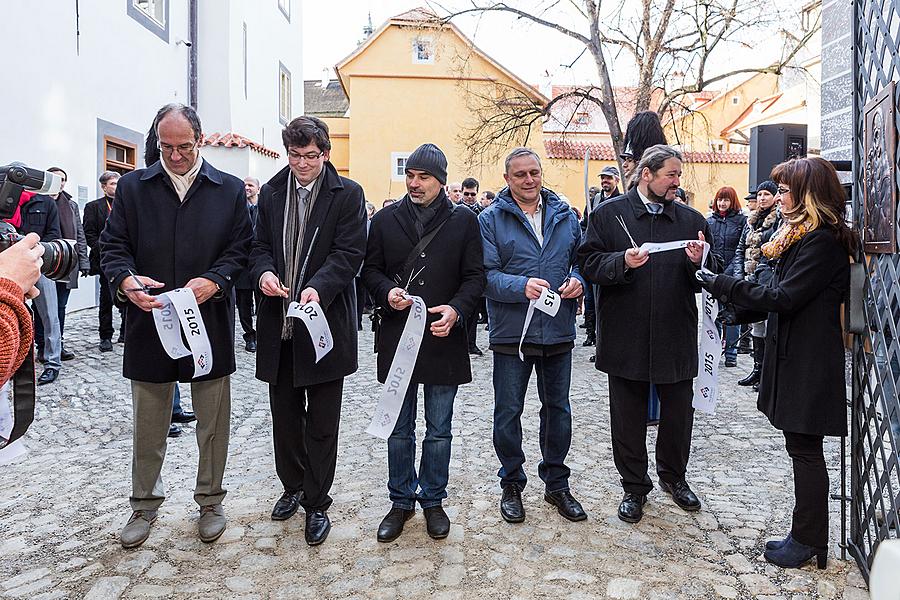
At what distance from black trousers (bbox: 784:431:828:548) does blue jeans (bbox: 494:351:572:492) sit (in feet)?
3.99

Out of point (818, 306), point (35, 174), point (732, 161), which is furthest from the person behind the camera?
point (732, 161)

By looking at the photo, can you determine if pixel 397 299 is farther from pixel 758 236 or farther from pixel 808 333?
pixel 758 236

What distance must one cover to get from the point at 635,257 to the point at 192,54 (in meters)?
16.3

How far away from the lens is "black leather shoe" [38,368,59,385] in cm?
757

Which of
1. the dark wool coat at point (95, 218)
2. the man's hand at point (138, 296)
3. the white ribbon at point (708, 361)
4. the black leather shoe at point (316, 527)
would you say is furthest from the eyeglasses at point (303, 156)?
the dark wool coat at point (95, 218)

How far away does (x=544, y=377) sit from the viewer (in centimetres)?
446

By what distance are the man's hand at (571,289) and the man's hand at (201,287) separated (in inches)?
73.8

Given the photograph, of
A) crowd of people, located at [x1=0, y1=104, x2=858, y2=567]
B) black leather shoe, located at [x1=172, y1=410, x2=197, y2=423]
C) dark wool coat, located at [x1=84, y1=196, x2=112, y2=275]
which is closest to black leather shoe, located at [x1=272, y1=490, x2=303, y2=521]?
crowd of people, located at [x1=0, y1=104, x2=858, y2=567]

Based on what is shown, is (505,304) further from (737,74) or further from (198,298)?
(737,74)

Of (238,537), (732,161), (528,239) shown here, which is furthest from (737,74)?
(238,537)

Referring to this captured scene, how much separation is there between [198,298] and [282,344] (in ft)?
1.58

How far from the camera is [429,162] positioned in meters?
4.09

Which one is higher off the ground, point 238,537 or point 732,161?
point 732,161

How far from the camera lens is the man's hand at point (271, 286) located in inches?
154
